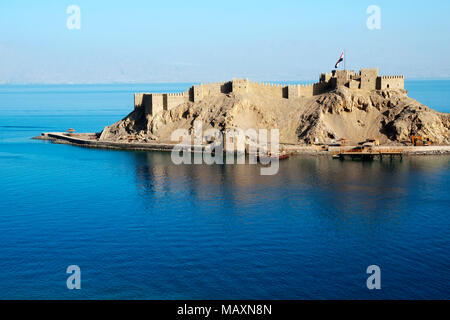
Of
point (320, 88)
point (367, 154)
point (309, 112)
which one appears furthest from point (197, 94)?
point (367, 154)

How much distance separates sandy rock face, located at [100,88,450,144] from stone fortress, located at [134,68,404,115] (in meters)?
1.15

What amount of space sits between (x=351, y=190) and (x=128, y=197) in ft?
78.9

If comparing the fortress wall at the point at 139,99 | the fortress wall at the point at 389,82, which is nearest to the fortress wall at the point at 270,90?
the fortress wall at the point at 389,82

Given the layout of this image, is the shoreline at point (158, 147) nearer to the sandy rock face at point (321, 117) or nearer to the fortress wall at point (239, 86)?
the sandy rock face at point (321, 117)

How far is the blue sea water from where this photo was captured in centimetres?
3203

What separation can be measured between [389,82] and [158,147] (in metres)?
41.3

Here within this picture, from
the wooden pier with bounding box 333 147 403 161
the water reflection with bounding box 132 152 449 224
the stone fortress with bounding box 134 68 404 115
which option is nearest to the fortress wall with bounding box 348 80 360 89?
the stone fortress with bounding box 134 68 404 115

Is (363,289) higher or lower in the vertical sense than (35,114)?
lower

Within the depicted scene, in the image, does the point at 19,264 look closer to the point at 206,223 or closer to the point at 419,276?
the point at 206,223

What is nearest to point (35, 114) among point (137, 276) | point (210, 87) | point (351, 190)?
point (210, 87)

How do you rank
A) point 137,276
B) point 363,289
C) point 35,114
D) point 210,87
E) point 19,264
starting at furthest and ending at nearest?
point 35,114, point 210,87, point 19,264, point 137,276, point 363,289

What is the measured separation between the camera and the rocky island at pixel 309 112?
279 feet
